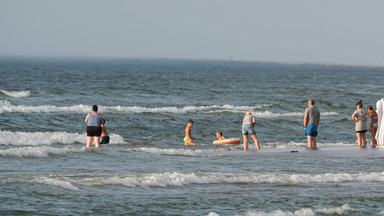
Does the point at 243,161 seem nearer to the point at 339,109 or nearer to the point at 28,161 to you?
the point at 28,161

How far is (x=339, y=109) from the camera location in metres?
42.6

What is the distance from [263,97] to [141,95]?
1022 centimetres

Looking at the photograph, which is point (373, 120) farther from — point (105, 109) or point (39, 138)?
point (105, 109)

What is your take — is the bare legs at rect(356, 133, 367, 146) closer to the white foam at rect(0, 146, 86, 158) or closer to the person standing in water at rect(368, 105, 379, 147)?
the person standing in water at rect(368, 105, 379, 147)

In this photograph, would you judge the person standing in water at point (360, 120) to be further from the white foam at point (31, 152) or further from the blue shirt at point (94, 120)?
the white foam at point (31, 152)

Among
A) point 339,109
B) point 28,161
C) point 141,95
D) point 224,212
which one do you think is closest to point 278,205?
point 224,212

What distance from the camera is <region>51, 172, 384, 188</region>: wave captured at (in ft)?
43.2

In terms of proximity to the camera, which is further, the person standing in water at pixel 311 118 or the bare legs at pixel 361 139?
the bare legs at pixel 361 139

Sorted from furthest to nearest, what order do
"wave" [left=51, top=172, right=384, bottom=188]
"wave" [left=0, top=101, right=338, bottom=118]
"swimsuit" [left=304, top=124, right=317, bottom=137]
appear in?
"wave" [left=0, top=101, right=338, bottom=118] < "swimsuit" [left=304, top=124, right=317, bottom=137] < "wave" [left=51, top=172, right=384, bottom=188]

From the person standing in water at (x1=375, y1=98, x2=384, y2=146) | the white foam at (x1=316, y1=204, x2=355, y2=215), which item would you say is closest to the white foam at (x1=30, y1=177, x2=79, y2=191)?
the white foam at (x1=316, y1=204, x2=355, y2=215)

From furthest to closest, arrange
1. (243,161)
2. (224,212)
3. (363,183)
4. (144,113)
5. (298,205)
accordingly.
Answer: (144,113), (243,161), (363,183), (298,205), (224,212)

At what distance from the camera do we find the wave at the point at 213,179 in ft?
43.2

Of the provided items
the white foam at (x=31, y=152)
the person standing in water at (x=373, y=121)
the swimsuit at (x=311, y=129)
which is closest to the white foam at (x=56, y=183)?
the white foam at (x=31, y=152)

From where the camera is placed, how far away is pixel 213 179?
13.8 meters
